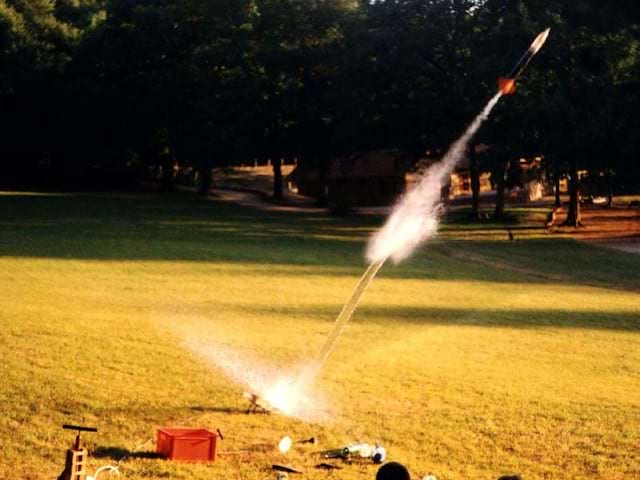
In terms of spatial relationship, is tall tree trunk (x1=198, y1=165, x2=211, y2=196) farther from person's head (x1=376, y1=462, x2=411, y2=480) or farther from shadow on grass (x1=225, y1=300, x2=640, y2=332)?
person's head (x1=376, y1=462, x2=411, y2=480)

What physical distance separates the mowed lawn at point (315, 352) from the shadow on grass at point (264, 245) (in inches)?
15.3

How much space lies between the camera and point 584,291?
3822 centimetres

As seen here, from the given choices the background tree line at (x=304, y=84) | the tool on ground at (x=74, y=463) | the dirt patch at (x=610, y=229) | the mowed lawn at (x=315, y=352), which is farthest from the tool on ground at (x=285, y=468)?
the dirt patch at (x=610, y=229)

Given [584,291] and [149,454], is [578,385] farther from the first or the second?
[584,291]

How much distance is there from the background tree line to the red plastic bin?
42.5 meters

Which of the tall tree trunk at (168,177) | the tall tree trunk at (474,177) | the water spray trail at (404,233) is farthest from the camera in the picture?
the tall tree trunk at (168,177)

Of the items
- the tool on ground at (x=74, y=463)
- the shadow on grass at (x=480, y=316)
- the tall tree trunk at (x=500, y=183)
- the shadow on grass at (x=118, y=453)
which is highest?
the tall tree trunk at (x=500, y=183)

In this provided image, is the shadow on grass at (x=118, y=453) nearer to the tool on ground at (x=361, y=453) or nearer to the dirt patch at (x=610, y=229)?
the tool on ground at (x=361, y=453)

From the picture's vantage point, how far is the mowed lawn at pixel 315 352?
1541 centimetres

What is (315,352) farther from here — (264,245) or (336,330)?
(264,245)

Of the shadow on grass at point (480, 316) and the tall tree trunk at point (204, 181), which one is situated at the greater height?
the tall tree trunk at point (204, 181)

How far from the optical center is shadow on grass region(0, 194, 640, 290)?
4231 centimetres

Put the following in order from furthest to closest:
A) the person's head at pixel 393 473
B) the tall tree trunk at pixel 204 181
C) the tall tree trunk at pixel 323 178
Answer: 1. the tall tree trunk at pixel 204 181
2. the tall tree trunk at pixel 323 178
3. the person's head at pixel 393 473

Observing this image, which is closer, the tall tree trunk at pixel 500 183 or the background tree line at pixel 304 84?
the background tree line at pixel 304 84
